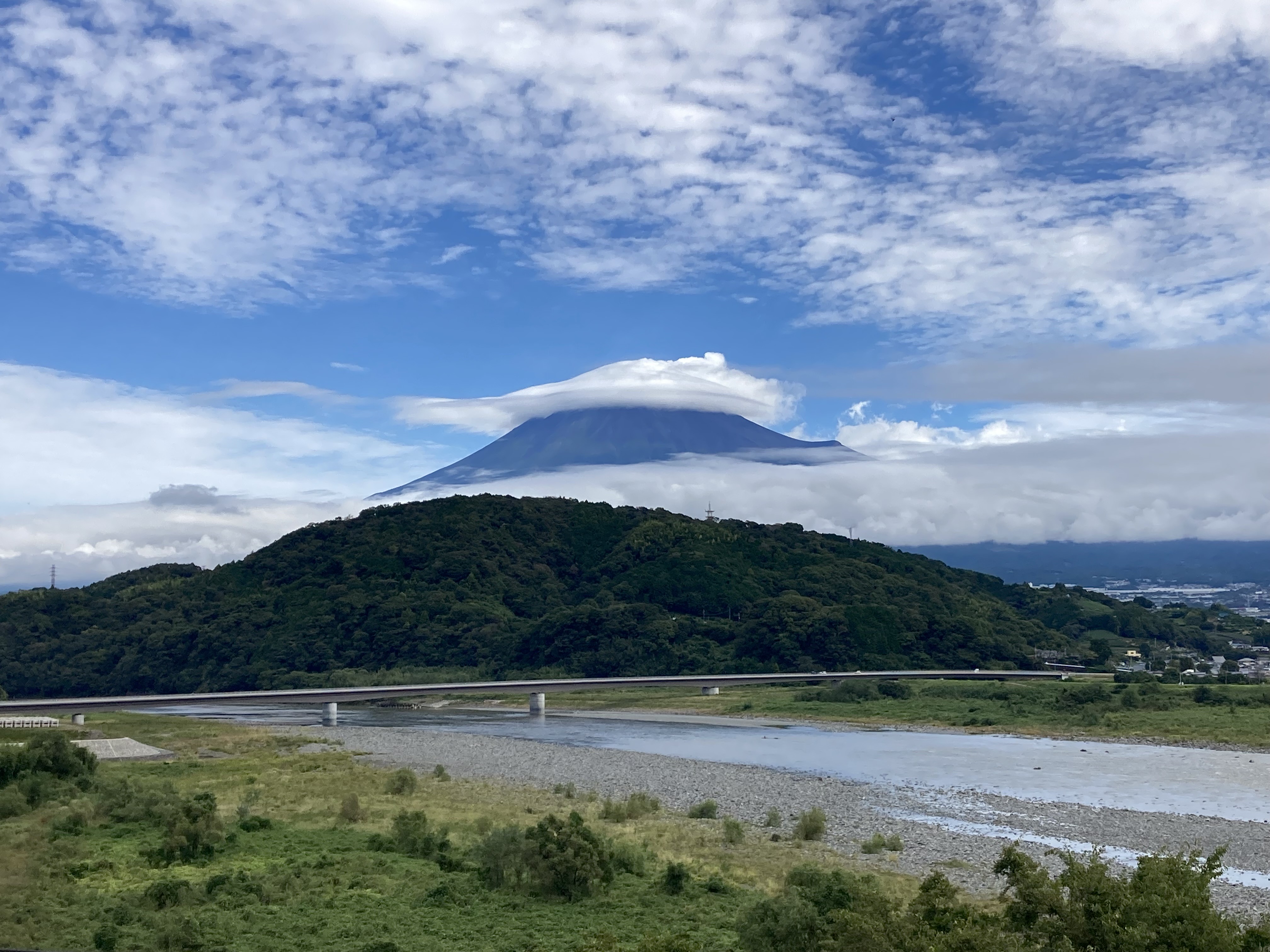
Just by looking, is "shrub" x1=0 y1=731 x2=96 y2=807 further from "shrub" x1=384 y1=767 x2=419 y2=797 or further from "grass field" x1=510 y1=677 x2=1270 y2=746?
"grass field" x1=510 y1=677 x2=1270 y2=746

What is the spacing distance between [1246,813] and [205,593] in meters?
140

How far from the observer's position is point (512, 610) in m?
153

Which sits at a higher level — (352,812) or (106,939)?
(106,939)

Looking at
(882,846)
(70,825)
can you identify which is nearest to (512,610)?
(70,825)

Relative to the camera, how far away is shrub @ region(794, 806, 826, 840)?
32.8 metres

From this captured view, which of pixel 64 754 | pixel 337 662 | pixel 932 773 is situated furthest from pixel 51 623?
pixel 932 773

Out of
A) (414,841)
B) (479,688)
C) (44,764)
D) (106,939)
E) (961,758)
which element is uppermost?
(44,764)

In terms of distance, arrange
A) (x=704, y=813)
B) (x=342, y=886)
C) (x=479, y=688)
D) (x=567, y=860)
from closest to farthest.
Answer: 1. (x=567, y=860)
2. (x=342, y=886)
3. (x=704, y=813)
4. (x=479, y=688)

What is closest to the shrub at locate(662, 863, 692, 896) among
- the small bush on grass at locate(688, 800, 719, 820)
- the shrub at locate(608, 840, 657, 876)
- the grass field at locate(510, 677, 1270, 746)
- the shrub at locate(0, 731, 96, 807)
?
the shrub at locate(608, 840, 657, 876)

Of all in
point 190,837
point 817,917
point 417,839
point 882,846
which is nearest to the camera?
point 817,917

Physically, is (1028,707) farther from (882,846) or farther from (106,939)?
(106,939)

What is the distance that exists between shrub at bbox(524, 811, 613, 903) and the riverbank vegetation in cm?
5

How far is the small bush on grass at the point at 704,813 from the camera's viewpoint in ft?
122

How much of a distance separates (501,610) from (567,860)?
124892 millimetres
